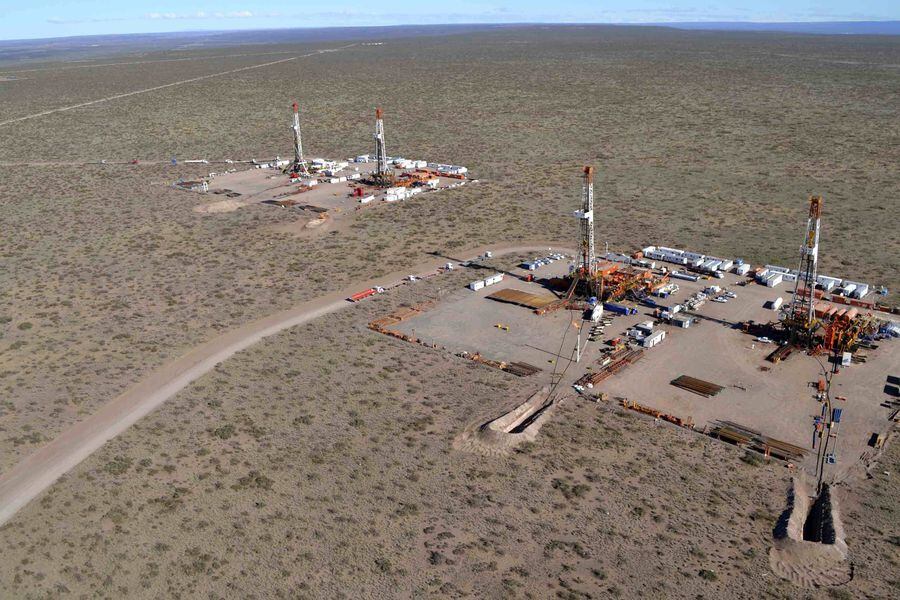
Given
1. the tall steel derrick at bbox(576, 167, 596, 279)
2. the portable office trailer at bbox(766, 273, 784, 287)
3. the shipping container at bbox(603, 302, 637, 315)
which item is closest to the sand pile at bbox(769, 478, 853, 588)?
the shipping container at bbox(603, 302, 637, 315)

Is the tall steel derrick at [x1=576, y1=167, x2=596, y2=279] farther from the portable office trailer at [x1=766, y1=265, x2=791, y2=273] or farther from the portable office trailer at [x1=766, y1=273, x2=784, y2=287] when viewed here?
the portable office trailer at [x1=766, y1=265, x2=791, y2=273]

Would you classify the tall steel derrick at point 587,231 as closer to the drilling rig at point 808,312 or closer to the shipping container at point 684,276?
the shipping container at point 684,276

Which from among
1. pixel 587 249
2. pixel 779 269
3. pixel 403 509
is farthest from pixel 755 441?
pixel 779 269

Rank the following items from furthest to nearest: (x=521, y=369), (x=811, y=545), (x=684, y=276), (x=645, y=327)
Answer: (x=684, y=276), (x=645, y=327), (x=521, y=369), (x=811, y=545)

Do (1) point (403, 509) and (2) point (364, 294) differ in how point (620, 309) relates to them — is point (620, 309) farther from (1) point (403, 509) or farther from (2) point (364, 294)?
(1) point (403, 509)

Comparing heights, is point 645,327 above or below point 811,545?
above

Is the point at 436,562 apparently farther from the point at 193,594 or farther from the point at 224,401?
the point at 224,401

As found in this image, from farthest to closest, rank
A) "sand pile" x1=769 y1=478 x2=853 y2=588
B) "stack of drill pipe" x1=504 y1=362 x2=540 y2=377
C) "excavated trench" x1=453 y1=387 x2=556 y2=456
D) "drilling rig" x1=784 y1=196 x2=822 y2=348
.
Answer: "drilling rig" x1=784 y1=196 x2=822 y2=348 → "stack of drill pipe" x1=504 y1=362 x2=540 y2=377 → "excavated trench" x1=453 y1=387 x2=556 y2=456 → "sand pile" x1=769 y1=478 x2=853 y2=588
